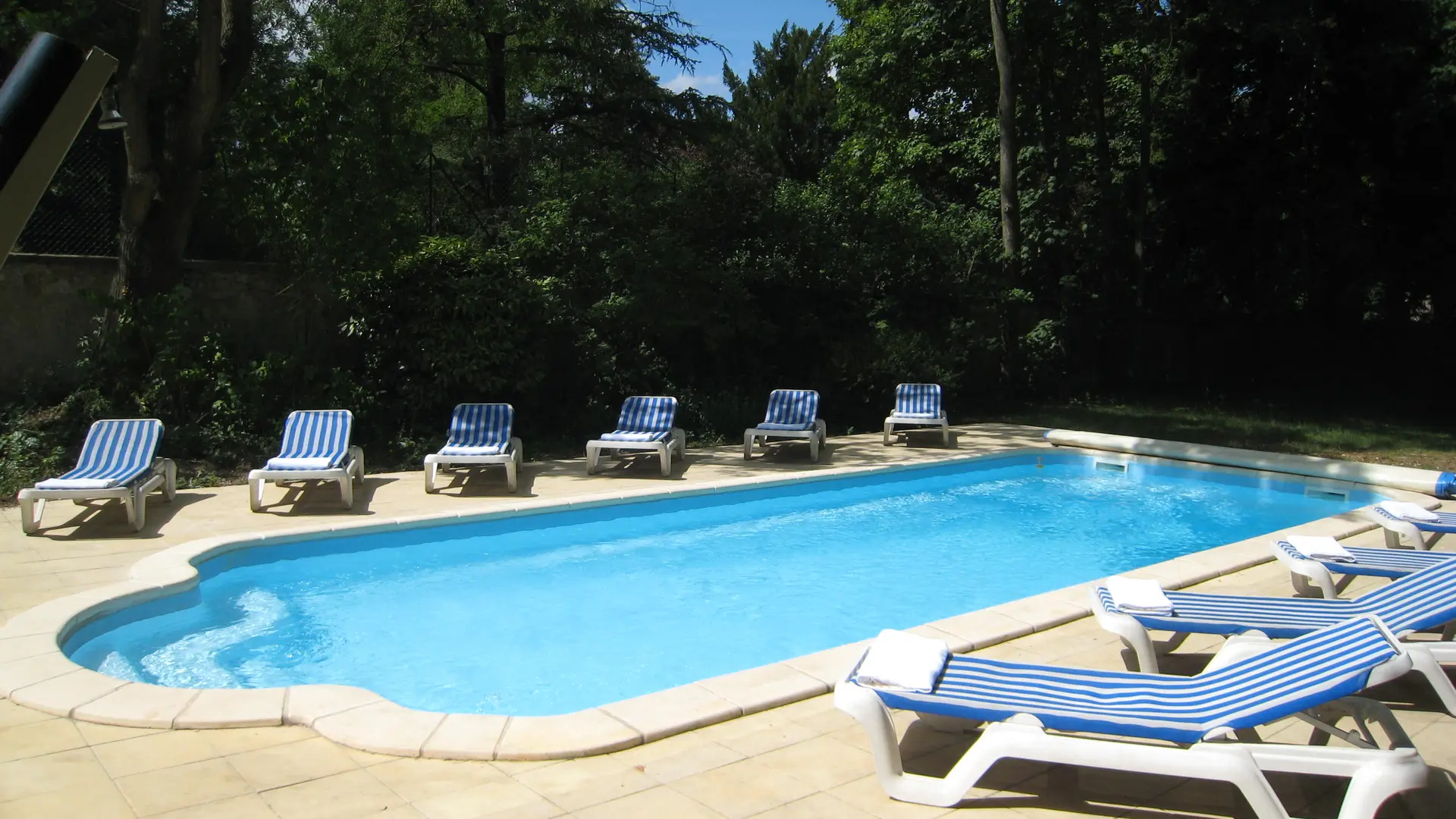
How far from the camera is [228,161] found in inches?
445

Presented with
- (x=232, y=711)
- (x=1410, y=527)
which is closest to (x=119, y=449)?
(x=232, y=711)

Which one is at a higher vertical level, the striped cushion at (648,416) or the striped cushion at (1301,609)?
the striped cushion at (648,416)

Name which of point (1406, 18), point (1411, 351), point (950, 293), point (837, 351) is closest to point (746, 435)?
point (837, 351)

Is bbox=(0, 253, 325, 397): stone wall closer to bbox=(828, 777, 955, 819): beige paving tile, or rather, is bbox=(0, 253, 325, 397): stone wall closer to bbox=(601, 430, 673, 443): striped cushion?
bbox=(601, 430, 673, 443): striped cushion

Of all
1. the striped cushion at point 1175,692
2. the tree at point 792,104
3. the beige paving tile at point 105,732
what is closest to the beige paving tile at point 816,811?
the striped cushion at point 1175,692

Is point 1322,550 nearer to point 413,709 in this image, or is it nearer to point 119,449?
point 413,709

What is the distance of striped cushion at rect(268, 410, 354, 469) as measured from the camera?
917 cm

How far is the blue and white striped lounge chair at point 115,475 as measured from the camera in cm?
773

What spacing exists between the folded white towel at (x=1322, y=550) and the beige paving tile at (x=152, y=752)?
5.69 m

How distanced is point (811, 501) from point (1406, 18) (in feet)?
47.5

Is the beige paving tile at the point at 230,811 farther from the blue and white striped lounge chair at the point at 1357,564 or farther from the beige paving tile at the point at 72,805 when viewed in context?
the blue and white striped lounge chair at the point at 1357,564

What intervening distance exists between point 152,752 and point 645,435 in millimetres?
7376

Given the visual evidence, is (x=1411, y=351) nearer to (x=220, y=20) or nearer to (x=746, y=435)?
(x=746, y=435)

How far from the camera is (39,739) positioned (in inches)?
154
